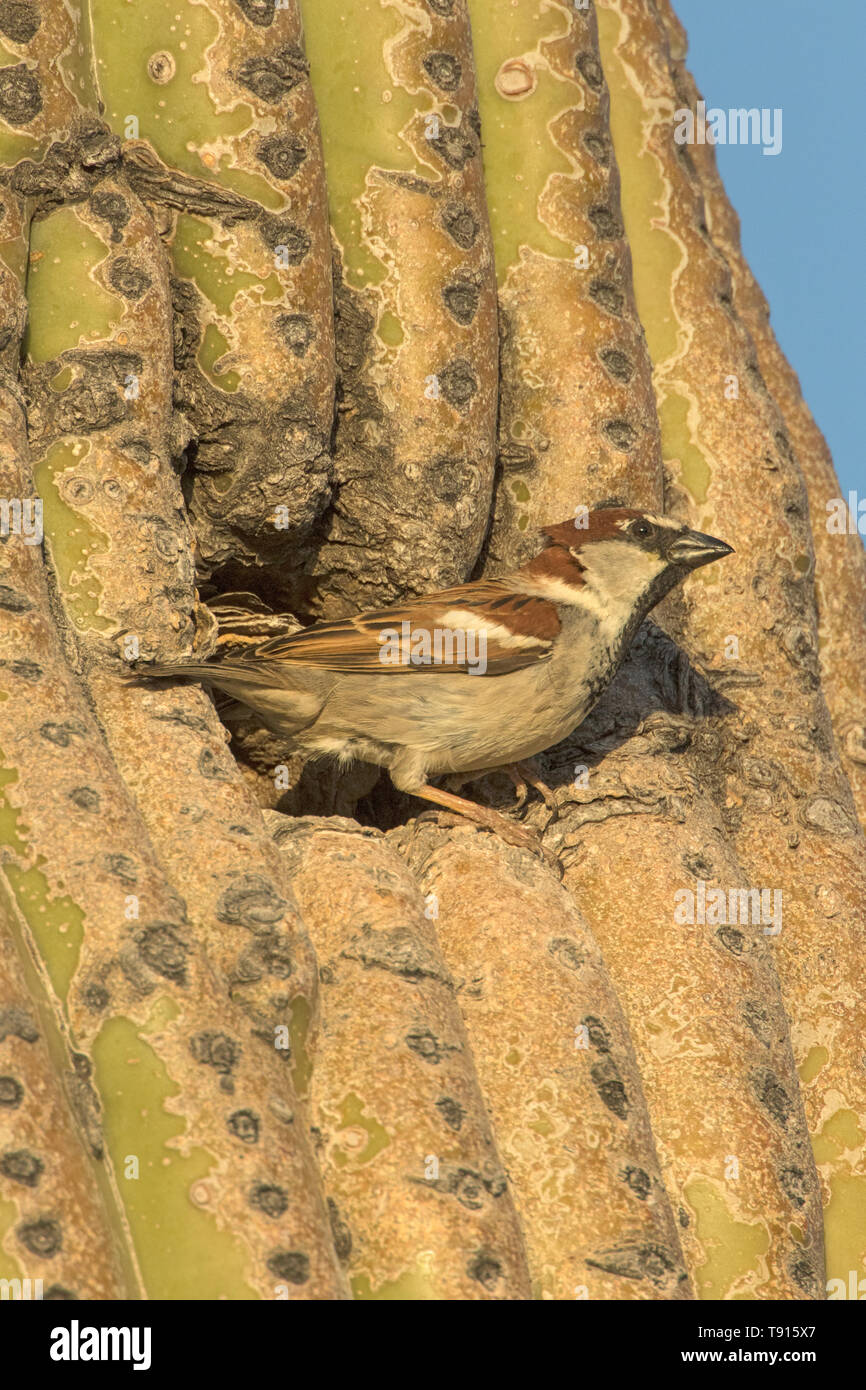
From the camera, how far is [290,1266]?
3.55 m

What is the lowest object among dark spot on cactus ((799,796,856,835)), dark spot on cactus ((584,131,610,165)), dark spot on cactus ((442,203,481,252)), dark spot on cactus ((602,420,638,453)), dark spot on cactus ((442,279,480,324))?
dark spot on cactus ((799,796,856,835))

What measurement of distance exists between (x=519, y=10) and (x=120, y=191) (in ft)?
7.75

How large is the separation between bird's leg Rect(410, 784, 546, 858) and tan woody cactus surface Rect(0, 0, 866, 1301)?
152 millimetres

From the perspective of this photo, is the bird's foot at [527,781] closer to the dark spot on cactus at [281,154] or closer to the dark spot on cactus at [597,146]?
the dark spot on cactus at [281,154]

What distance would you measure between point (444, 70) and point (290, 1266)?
4.77 m

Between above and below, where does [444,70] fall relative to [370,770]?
above

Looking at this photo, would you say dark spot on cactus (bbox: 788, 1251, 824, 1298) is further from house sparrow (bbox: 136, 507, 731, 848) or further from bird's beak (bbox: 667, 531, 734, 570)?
bird's beak (bbox: 667, 531, 734, 570)

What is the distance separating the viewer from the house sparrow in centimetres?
616

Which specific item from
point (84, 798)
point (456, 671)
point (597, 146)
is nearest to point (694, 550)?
point (456, 671)

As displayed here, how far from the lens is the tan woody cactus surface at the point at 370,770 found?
385 centimetres

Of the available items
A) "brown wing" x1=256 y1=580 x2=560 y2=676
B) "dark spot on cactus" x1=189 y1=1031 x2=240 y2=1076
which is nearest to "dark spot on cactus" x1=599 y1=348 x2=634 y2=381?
"brown wing" x1=256 y1=580 x2=560 y2=676

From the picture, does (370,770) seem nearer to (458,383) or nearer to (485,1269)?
(458,383)

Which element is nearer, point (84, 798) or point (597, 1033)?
point (84, 798)

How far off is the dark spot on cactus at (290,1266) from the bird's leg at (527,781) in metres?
2.83
